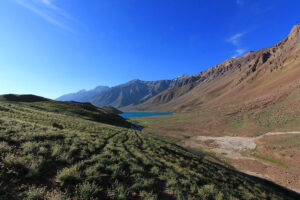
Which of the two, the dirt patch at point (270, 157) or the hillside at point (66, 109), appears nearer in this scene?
the dirt patch at point (270, 157)

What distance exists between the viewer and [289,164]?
2169cm

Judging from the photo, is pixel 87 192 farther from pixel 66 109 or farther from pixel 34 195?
pixel 66 109

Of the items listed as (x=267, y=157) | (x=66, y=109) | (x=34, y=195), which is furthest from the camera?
(x=66, y=109)

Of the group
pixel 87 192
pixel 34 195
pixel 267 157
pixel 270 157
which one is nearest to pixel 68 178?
pixel 87 192

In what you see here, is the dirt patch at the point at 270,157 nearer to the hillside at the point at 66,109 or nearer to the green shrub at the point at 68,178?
the green shrub at the point at 68,178

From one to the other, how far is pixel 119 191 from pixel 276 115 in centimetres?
6570

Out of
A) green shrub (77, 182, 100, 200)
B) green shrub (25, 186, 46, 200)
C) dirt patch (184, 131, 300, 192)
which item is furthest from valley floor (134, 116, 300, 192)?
green shrub (25, 186, 46, 200)

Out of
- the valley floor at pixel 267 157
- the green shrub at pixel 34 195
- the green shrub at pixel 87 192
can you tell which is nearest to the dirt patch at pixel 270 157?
the valley floor at pixel 267 157

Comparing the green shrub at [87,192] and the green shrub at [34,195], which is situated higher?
the green shrub at [34,195]

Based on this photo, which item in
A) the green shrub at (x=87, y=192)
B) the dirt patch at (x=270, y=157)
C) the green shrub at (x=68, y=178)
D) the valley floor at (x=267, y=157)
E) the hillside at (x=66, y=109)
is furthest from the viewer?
the hillside at (x=66, y=109)

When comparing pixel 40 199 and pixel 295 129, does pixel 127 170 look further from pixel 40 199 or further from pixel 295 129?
pixel 295 129

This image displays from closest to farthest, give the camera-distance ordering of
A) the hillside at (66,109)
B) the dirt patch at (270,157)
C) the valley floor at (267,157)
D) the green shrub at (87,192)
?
1. the green shrub at (87,192)
2. the dirt patch at (270,157)
3. the valley floor at (267,157)
4. the hillside at (66,109)

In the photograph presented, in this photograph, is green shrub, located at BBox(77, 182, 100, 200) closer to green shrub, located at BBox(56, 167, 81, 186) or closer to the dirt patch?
green shrub, located at BBox(56, 167, 81, 186)

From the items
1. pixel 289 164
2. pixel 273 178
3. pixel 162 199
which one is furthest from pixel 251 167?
pixel 162 199
